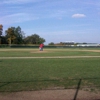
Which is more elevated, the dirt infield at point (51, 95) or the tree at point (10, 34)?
the tree at point (10, 34)

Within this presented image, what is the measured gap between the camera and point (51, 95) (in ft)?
24.5

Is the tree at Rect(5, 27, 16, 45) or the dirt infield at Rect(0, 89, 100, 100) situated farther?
the tree at Rect(5, 27, 16, 45)

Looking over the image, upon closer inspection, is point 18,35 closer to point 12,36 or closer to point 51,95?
point 12,36

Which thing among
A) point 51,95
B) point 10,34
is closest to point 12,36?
point 10,34

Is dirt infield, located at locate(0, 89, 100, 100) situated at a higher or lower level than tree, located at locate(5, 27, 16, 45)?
lower

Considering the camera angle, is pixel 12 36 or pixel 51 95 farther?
pixel 12 36

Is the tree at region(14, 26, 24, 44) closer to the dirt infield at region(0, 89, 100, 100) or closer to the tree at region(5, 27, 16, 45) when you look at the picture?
the tree at region(5, 27, 16, 45)

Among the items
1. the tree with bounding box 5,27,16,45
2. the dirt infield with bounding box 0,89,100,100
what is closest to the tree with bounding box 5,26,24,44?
the tree with bounding box 5,27,16,45

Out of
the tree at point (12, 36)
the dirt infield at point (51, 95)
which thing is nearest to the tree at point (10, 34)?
the tree at point (12, 36)

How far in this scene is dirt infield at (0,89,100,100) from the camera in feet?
23.4

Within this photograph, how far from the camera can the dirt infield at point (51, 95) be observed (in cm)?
714

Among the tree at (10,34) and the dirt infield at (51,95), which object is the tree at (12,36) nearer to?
the tree at (10,34)

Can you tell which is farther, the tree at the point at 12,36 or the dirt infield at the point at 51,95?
the tree at the point at 12,36

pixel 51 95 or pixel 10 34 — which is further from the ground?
pixel 10 34
